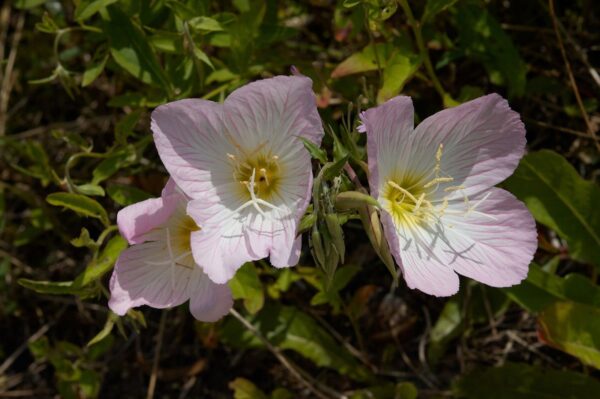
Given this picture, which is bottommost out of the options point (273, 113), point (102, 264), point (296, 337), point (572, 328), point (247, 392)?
point (247, 392)

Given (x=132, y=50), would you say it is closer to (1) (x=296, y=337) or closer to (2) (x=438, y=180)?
(2) (x=438, y=180)

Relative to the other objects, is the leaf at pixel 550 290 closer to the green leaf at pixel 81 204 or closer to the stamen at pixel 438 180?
the stamen at pixel 438 180

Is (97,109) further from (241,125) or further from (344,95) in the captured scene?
(241,125)

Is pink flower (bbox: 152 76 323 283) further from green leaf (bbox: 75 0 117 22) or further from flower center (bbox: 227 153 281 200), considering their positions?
green leaf (bbox: 75 0 117 22)

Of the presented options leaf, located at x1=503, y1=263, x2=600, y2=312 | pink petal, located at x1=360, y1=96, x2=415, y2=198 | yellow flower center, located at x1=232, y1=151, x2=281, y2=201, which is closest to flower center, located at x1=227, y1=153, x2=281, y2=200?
yellow flower center, located at x1=232, y1=151, x2=281, y2=201

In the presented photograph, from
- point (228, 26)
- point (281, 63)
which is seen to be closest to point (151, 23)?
point (228, 26)

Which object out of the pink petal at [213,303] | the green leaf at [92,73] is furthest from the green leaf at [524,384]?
the green leaf at [92,73]

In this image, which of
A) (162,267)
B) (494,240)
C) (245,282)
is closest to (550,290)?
(494,240)
